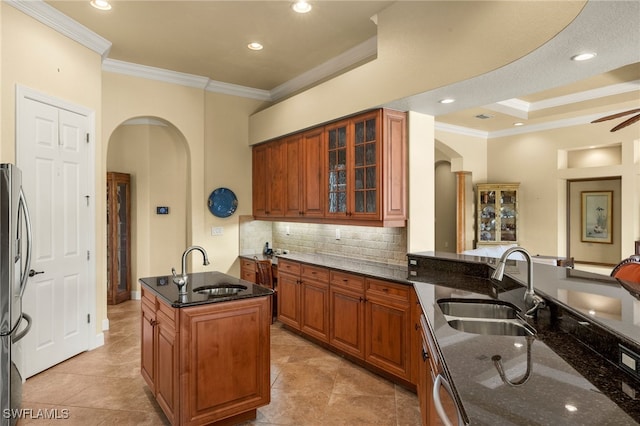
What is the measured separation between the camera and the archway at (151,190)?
634cm

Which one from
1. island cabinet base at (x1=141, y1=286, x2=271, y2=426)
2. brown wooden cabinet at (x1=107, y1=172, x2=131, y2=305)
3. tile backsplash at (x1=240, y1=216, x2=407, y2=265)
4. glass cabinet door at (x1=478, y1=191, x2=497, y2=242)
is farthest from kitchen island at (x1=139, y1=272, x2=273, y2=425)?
glass cabinet door at (x1=478, y1=191, x2=497, y2=242)

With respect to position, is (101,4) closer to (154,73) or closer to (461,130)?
(154,73)

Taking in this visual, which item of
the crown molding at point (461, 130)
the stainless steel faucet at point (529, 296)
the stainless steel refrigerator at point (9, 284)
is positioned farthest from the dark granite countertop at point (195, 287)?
the crown molding at point (461, 130)

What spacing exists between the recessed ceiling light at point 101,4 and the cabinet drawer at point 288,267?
3.09 metres

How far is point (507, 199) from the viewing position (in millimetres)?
7699

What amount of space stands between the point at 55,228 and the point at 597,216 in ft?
27.3

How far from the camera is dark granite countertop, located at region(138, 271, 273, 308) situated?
2.49 meters

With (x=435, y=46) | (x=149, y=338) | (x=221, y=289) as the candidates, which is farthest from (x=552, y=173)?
(x=149, y=338)

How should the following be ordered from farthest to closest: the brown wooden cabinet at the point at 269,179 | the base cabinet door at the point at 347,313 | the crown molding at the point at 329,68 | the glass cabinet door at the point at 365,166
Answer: the brown wooden cabinet at the point at 269,179
the crown molding at the point at 329,68
the glass cabinet door at the point at 365,166
the base cabinet door at the point at 347,313

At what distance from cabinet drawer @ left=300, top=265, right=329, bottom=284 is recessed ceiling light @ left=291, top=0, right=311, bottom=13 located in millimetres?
2490

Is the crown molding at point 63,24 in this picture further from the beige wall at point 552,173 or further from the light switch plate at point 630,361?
the beige wall at point 552,173

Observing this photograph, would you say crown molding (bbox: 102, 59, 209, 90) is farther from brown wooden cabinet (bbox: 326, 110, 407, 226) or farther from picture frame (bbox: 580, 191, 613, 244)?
picture frame (bbox: 580, 191, 613, 244)

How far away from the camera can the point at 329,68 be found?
4.83 meters

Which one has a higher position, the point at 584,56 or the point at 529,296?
the point at 584,56
